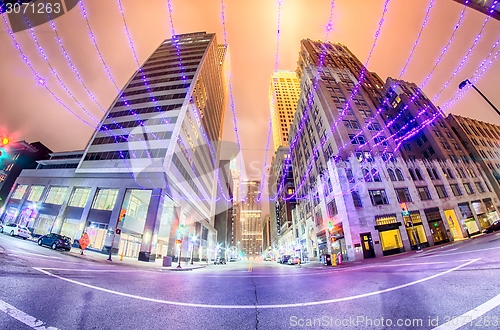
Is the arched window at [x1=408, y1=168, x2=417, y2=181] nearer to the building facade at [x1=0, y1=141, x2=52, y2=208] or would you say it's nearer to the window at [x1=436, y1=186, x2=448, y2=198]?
the window at [x1=436, y1=186, x2=448, y2=198]

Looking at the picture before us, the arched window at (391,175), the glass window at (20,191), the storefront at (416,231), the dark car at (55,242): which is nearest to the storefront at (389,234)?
the storefront at (416,231)

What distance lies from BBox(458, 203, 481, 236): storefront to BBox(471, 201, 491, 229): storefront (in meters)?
1.32

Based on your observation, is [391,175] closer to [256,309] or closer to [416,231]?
[416,231]

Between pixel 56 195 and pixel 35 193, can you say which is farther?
pixel 35 193

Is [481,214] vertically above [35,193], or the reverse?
[35,193]

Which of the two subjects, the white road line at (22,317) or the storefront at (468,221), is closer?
the white road line at (22,317)

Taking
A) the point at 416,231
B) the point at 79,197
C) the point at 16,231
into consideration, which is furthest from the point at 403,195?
the point at 16,231

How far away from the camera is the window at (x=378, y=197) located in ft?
89.0

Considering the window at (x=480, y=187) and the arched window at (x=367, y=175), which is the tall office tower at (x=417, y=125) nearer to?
the window at (x=480, y=187)

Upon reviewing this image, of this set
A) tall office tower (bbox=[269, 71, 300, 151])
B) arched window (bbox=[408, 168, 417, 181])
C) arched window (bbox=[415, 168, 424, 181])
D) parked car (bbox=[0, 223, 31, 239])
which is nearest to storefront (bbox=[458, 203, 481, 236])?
arched window (bbox=[415, 168, 424, 181])

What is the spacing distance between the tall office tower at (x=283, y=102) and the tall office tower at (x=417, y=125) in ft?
154

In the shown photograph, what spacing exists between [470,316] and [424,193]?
36.0m

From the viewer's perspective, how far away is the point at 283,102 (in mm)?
97500

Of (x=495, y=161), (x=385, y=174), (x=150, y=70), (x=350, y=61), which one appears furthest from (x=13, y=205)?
(x=495, y=161)
